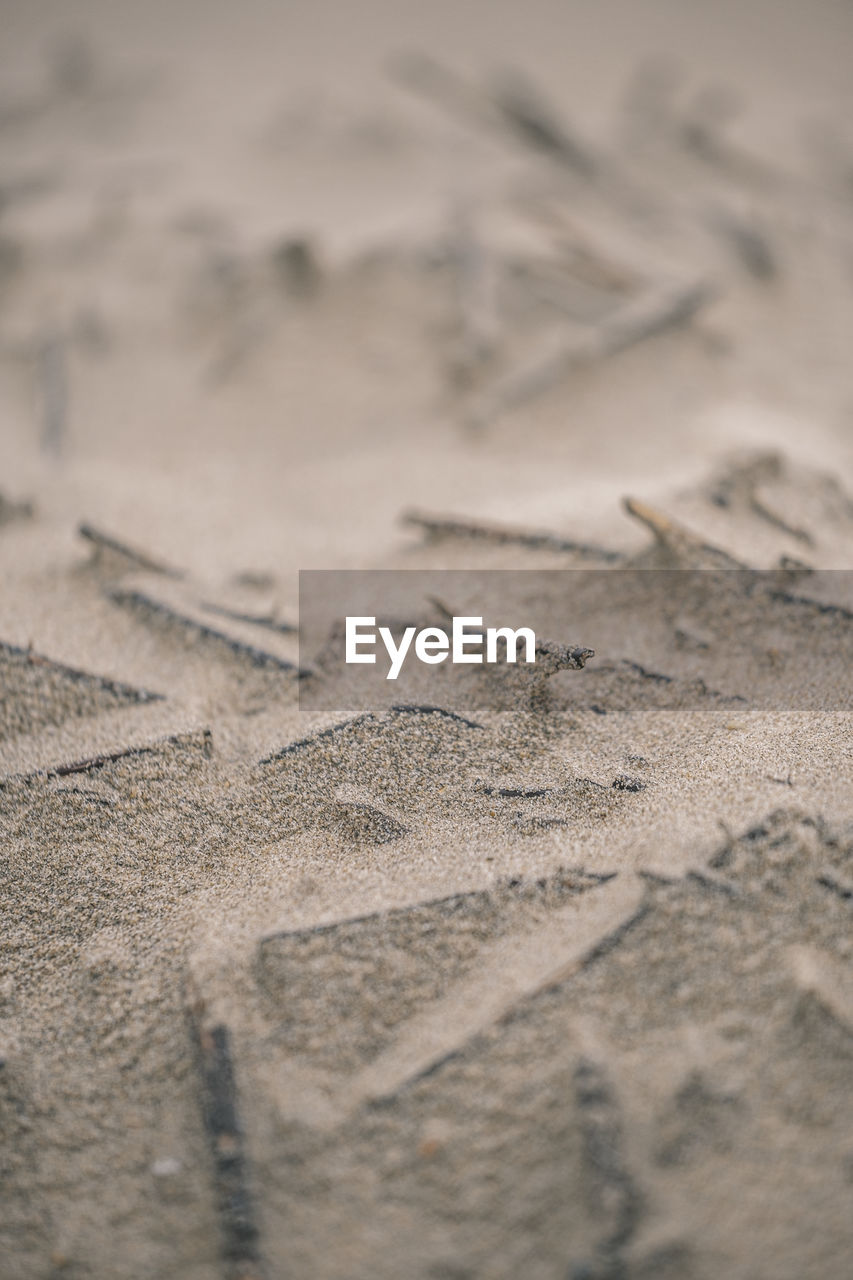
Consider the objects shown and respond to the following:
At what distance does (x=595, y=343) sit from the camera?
2.41 metres

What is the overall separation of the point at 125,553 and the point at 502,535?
80 cm

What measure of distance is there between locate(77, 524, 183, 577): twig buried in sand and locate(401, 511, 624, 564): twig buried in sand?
1.77 feet

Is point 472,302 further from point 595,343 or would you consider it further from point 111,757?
point 111,757

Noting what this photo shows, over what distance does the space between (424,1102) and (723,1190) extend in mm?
321

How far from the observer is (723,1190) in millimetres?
Result: 839

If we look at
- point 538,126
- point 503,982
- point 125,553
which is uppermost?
point 538,126

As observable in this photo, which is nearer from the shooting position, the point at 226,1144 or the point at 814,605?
the point at 226,1144

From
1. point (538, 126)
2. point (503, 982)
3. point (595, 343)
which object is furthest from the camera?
point (538, 126)

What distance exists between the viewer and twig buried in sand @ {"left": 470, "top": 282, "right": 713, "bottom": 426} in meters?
2.35

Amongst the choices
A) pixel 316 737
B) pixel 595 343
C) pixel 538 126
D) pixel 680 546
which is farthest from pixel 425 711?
pixel 538 126

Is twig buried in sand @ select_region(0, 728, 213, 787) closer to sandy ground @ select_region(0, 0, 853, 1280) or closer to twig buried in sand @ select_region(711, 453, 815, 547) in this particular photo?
sandy ground @ select_region(0, 0, 853, 1280)

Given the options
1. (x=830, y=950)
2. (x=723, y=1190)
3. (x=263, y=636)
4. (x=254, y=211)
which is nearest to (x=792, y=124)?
(x=254, y=211)

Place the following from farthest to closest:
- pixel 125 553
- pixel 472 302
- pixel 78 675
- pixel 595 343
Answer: pixel 472 302
pixel 595 343
pixel 125 553
pixel 78 675

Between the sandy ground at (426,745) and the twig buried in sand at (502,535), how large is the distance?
14 mm
